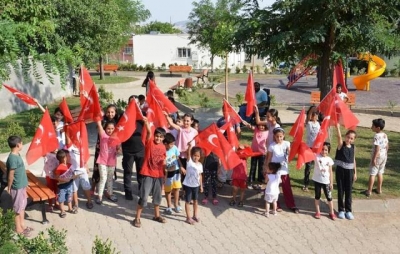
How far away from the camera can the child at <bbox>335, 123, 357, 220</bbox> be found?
7703 millimetres

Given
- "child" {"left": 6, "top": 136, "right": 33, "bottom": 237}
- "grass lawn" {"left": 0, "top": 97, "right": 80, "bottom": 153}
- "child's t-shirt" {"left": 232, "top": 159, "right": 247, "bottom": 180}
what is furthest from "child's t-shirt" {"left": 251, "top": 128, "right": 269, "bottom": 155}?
"grass lawn" {"left": 0, "top": 97, "right": 80, "bottom": 153}

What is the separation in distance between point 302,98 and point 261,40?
38.1 ft

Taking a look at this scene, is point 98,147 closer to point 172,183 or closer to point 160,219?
point 172,183

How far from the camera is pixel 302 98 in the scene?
80.1 ft

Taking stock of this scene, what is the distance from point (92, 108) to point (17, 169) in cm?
188

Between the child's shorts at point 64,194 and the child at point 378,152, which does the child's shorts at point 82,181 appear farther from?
the child at point 378,152

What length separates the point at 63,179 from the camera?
25.0 feet

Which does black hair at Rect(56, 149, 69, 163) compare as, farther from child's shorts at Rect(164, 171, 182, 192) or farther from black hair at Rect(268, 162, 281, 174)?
black hair at Rect(268, 162, 281, 174)

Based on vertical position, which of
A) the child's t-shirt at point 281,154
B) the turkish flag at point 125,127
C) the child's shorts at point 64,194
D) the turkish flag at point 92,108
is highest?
the turkish flag at point 92,108

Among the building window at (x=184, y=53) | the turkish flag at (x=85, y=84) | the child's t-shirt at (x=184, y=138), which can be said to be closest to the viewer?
the child's t-shirt at (x=184, y=138)

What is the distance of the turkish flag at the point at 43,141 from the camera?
7535 millimetres

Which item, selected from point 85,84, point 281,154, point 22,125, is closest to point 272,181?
point 281,154

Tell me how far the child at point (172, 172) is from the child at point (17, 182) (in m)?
2.22

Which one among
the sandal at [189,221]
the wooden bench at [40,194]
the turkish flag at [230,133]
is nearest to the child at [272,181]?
the turkish flag at [230,133]
